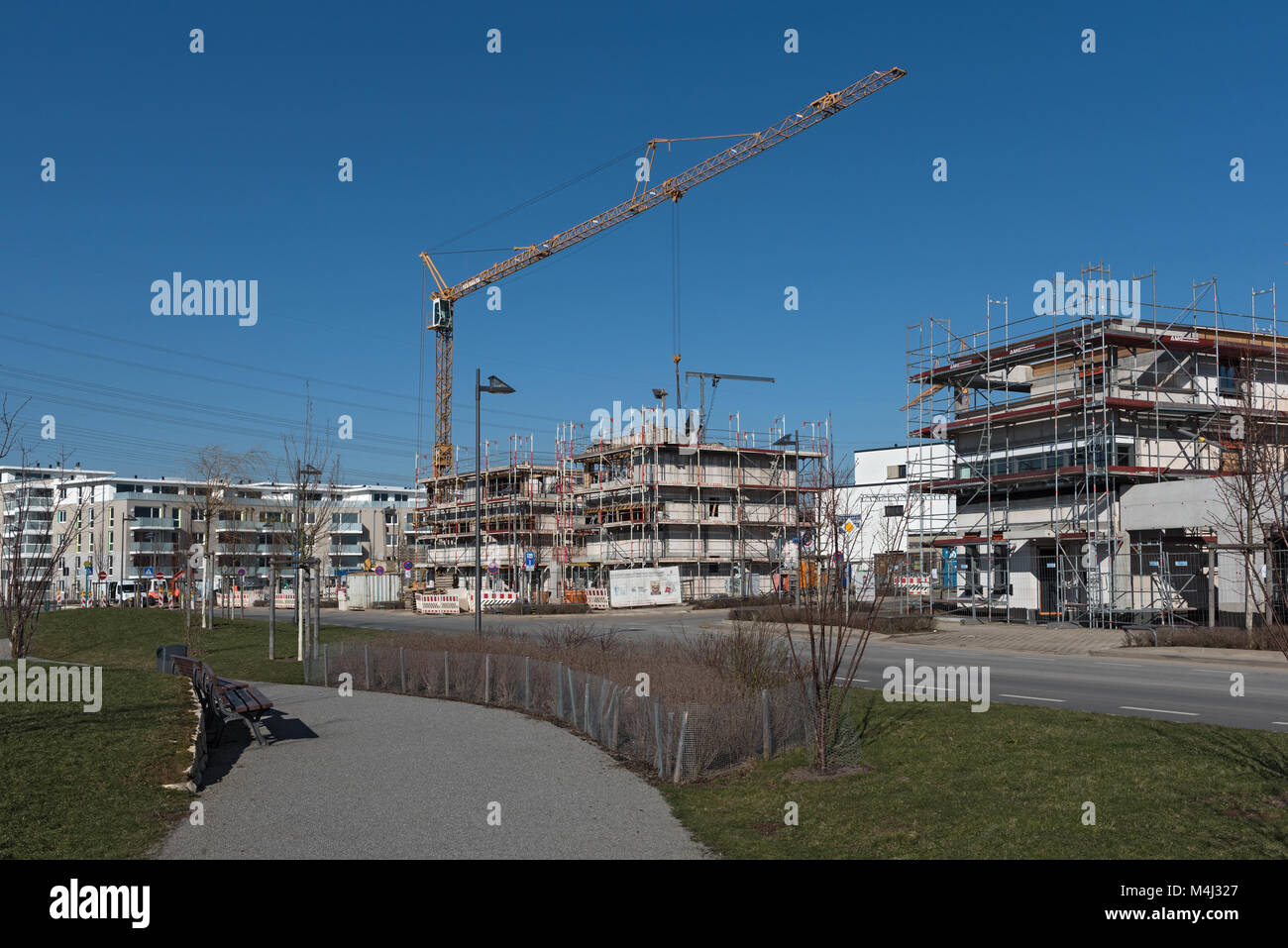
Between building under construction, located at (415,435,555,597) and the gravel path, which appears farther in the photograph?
building under construction, located at (415,435,555,597)

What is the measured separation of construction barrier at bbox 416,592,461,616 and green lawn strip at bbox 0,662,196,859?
37.9 meters

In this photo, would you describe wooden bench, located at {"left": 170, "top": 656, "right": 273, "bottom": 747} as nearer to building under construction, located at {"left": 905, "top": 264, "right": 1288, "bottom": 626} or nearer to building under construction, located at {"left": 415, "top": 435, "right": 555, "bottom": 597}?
building under construction, located at {"left": 905, "top": 264, "right": 1288, "bottom": 626}

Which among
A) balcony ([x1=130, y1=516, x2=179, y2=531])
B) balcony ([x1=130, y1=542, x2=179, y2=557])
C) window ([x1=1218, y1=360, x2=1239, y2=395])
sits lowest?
balcony ([x1=130, y1=542, x2=179, y2=557])

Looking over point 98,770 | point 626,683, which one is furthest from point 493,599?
point 98,770

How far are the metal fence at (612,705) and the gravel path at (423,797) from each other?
426 mm

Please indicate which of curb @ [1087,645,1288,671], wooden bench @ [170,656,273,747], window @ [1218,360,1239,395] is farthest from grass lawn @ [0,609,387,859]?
window @ [1218,360,1239,395]

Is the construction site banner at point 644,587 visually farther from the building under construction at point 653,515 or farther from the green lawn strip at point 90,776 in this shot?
the green lawn strip at point 90,776

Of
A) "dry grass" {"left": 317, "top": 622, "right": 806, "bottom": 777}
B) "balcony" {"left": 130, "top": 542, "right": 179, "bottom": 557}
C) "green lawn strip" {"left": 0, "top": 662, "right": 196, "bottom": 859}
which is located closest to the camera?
"green lawn strip" {"left": 0, "top": 662, "right": 196, "bottom": 859}

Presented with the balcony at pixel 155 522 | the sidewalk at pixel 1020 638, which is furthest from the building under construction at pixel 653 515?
the balcony at pixel 155 522

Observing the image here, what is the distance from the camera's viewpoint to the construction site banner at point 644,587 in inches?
2178

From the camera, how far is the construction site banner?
55312 millimetres
